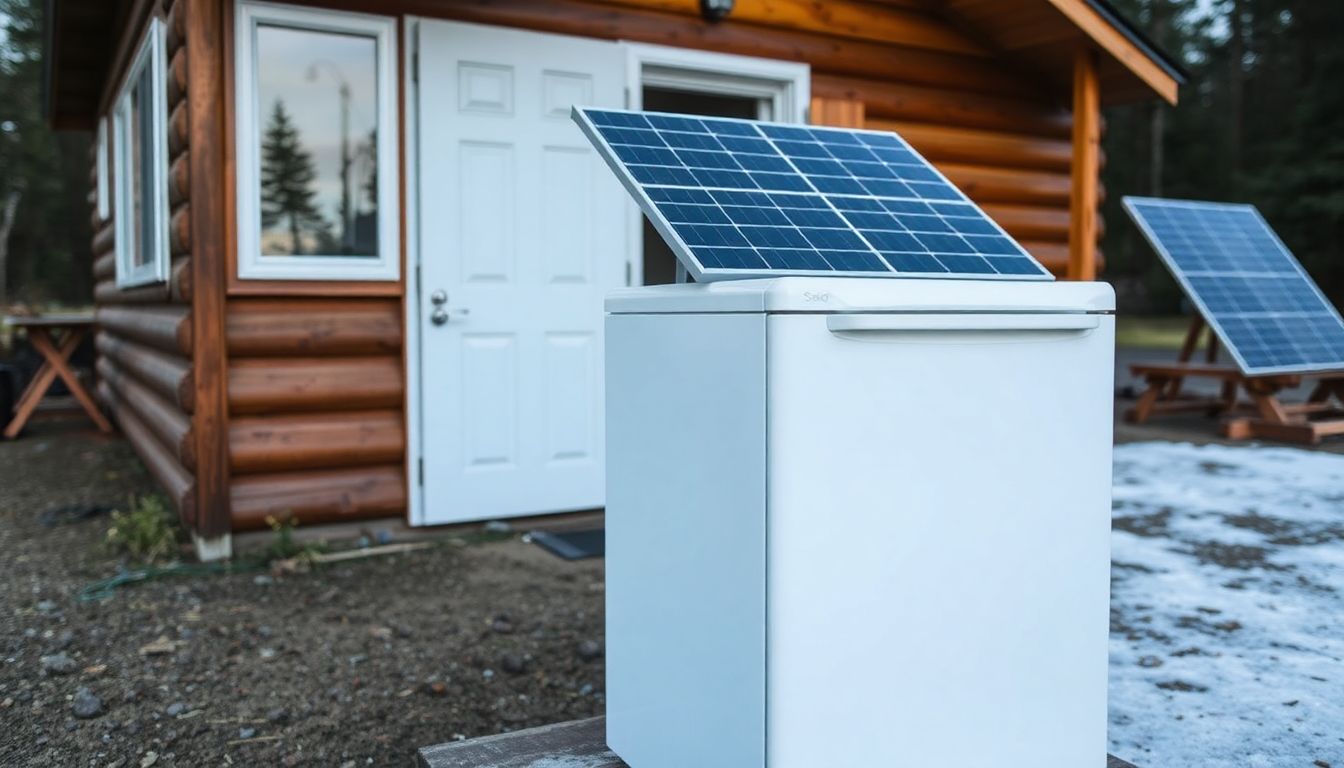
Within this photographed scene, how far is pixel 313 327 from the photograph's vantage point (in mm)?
4793

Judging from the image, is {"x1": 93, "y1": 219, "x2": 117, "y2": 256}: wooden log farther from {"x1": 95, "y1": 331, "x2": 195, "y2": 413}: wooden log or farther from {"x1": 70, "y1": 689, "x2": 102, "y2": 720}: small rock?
{"x1": 70, "y1": 689, "x2": 102, "y2": 720}: small rock

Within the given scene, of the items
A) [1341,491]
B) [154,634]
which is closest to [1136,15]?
[1341,491]

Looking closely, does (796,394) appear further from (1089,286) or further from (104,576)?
(104,576)

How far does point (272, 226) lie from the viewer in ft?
15.6

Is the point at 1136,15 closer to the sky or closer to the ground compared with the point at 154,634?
closer to the sky

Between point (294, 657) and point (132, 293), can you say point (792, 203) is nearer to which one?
point (294, 657)

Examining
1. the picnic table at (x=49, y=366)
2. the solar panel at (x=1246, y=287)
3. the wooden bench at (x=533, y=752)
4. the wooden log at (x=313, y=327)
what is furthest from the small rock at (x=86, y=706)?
the solar panel at (x=1246, y=287)

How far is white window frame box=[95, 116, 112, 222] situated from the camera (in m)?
9.04

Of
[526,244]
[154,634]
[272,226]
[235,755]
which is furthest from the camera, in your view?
[526,244]

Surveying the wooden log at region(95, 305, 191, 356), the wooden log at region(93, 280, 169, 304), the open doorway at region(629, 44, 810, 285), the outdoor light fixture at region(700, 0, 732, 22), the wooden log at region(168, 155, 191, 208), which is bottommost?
the wooden log at region(95, 305, 191, 356)

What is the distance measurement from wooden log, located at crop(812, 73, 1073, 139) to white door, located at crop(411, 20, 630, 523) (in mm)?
1575

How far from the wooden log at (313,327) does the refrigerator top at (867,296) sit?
3.21 meters

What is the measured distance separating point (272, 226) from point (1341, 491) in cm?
545

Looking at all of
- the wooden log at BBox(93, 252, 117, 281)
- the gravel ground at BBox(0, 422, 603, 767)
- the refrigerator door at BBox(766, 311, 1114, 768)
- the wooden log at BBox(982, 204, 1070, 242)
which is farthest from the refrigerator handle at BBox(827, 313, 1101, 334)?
the wooden log at BBox(93, 252, 117, 281)
